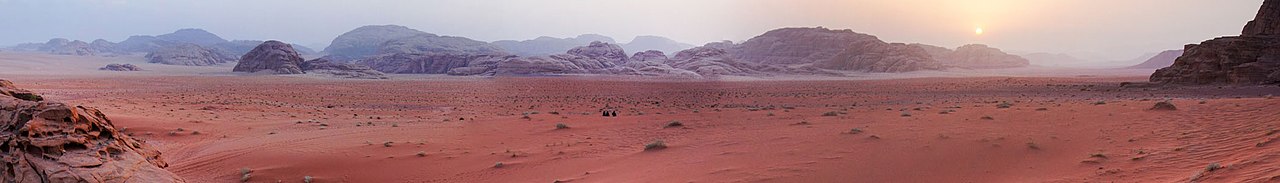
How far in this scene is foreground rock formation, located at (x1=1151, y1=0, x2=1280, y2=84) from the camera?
31.6 metres

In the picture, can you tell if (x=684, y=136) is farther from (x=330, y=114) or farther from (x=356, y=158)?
(x=330, y=114)

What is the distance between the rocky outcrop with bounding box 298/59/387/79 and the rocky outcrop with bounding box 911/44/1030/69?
326 feet

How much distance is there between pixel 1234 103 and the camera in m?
15.1

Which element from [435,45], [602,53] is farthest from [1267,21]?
[435,45]

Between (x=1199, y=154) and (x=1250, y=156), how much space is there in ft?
3.24

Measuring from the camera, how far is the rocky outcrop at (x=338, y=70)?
75.4 m

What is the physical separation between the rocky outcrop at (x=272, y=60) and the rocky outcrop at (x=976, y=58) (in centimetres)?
10913

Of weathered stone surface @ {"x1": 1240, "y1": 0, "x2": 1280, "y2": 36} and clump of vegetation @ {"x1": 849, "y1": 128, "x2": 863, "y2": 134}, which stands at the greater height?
weathered stone surface @ {"x1": 1240, "y1": 0, "x2": 1280, "y2": 36}

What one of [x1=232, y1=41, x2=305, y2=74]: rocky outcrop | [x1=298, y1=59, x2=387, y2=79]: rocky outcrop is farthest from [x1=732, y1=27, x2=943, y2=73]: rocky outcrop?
[x1=232, y1=41, x2=305, y2=74]: rocky outcrop

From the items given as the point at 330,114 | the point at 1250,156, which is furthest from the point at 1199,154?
the point at 330,114

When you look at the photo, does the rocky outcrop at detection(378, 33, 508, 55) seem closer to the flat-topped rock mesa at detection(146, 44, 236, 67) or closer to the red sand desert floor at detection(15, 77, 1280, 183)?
the flat-topped rock mesa at detection(146, 44, 236, 67)

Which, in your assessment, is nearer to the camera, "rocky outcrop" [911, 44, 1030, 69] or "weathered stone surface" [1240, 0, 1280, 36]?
"weathered stone surface" [1240, 0, 1280, 36]

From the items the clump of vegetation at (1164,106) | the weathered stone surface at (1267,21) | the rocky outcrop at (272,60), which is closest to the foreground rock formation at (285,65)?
the rocky outcrop at (272,60)

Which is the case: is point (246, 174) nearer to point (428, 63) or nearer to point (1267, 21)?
point (1267, 21)
